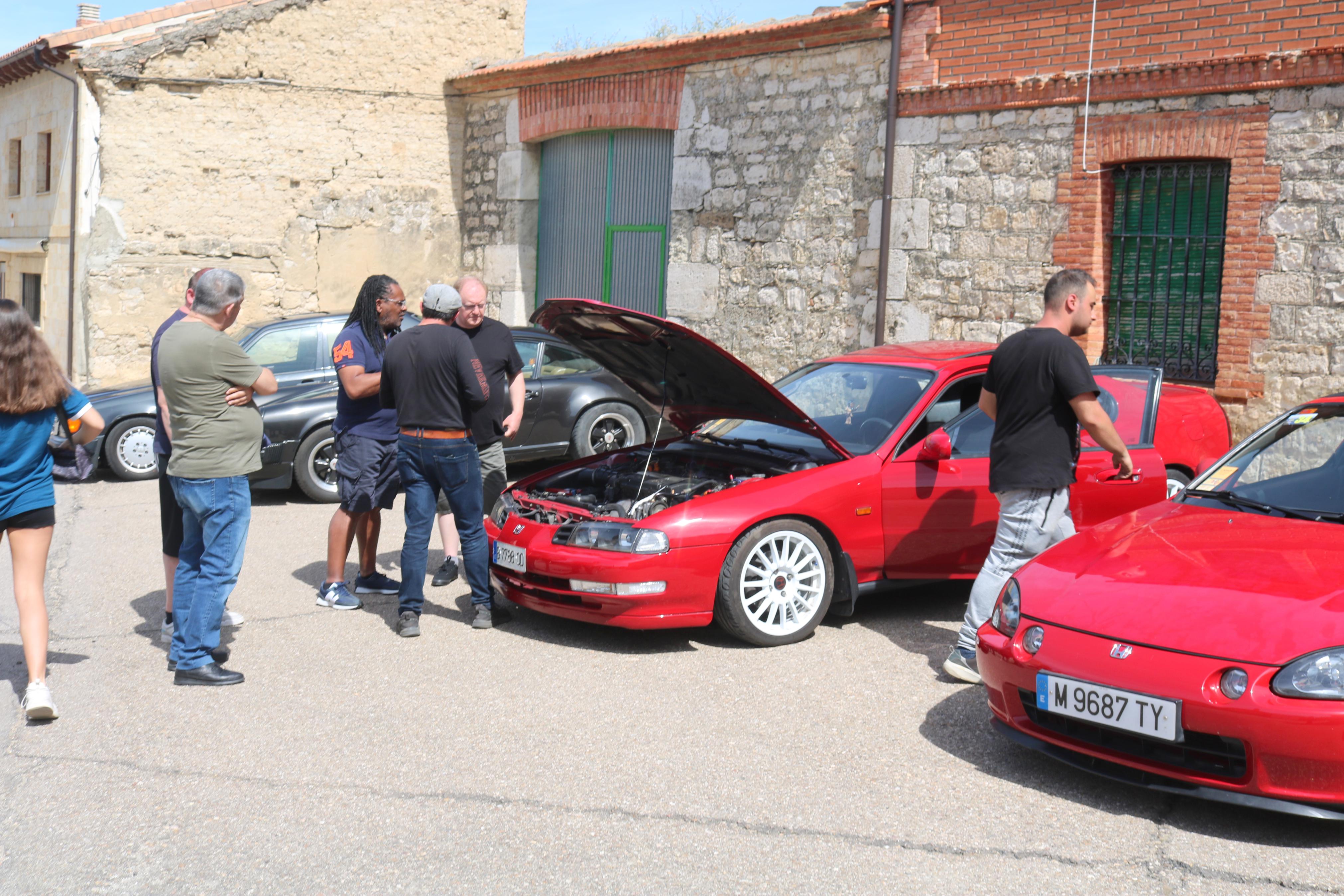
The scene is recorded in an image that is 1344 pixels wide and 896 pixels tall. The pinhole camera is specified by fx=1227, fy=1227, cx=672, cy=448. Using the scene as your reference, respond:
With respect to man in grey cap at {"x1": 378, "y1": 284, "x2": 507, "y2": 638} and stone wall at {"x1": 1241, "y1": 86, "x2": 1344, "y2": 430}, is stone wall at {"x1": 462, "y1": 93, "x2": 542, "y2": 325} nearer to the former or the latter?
stone wall at {"x1": 1241, "y1": 86, "x2": 1344, "y2": 430}

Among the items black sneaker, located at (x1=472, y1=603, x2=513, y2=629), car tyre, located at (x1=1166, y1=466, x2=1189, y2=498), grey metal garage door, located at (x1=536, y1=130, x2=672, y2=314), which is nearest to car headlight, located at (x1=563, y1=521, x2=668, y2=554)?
black sneaker, located at (x1=472, y1=603, x2=513, y2=629)

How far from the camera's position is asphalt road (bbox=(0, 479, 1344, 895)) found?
365 centimetres

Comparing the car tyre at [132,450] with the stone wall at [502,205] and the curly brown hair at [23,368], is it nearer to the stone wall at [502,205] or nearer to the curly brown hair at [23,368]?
the stone wall at [502,205]

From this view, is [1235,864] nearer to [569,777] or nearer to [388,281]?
[569,777]

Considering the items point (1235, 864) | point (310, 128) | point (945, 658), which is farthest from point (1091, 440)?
point (310, 128)

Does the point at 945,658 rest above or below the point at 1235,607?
below

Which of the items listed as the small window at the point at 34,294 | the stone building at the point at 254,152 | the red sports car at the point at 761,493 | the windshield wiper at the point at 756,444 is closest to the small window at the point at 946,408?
the red sports car at the point at 761,493

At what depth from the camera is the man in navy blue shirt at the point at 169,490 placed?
5.53 meters

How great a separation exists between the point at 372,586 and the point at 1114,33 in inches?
299

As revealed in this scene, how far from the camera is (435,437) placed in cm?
623

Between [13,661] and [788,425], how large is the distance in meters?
3.92

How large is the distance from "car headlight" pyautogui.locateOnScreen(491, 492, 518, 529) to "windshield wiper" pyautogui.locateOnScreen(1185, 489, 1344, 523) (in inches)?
130

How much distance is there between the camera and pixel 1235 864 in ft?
12.1

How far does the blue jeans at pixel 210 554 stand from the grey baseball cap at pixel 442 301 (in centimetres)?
134
